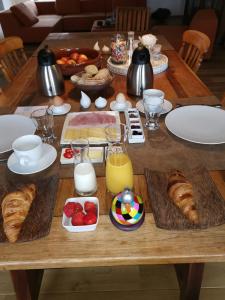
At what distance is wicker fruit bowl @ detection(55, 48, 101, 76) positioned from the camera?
153cm

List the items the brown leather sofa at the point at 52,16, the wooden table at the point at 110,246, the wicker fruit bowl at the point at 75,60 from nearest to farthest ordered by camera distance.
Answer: the wooden table at the point at 110,246, the wicker fruit bowl at the point at 75,60, the brown leather sofa at the point at 52,16

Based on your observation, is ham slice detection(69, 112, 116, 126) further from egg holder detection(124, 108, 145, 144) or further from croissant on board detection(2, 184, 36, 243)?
croissant on board detection(2, 184, 36, 243)

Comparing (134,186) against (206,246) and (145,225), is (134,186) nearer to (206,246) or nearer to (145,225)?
(145,225)

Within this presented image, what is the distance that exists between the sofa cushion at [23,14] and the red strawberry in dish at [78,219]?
4.88 metres

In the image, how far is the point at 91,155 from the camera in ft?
3.10

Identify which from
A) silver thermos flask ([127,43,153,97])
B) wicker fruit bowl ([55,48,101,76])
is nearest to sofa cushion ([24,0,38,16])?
wicker fruit bowl ([55,48,101,76])

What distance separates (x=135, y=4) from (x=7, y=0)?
9.27 feet

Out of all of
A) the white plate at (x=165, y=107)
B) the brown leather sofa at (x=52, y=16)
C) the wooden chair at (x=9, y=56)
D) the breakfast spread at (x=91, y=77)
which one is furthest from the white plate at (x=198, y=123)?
the brown leather sofa at (x=52, y=16)

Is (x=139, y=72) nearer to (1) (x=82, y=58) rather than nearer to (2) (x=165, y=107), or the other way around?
(2) (x=165, y=107)

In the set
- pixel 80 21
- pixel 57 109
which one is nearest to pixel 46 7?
pixel 80 21

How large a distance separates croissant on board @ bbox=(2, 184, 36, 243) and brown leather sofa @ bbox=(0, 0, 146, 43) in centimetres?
468

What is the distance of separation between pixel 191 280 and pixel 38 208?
69 centimetres

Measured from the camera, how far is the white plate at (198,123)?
1019mm

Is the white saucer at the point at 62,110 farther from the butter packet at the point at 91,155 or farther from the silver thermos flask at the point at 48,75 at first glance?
the butter packet at the point at 91,155
